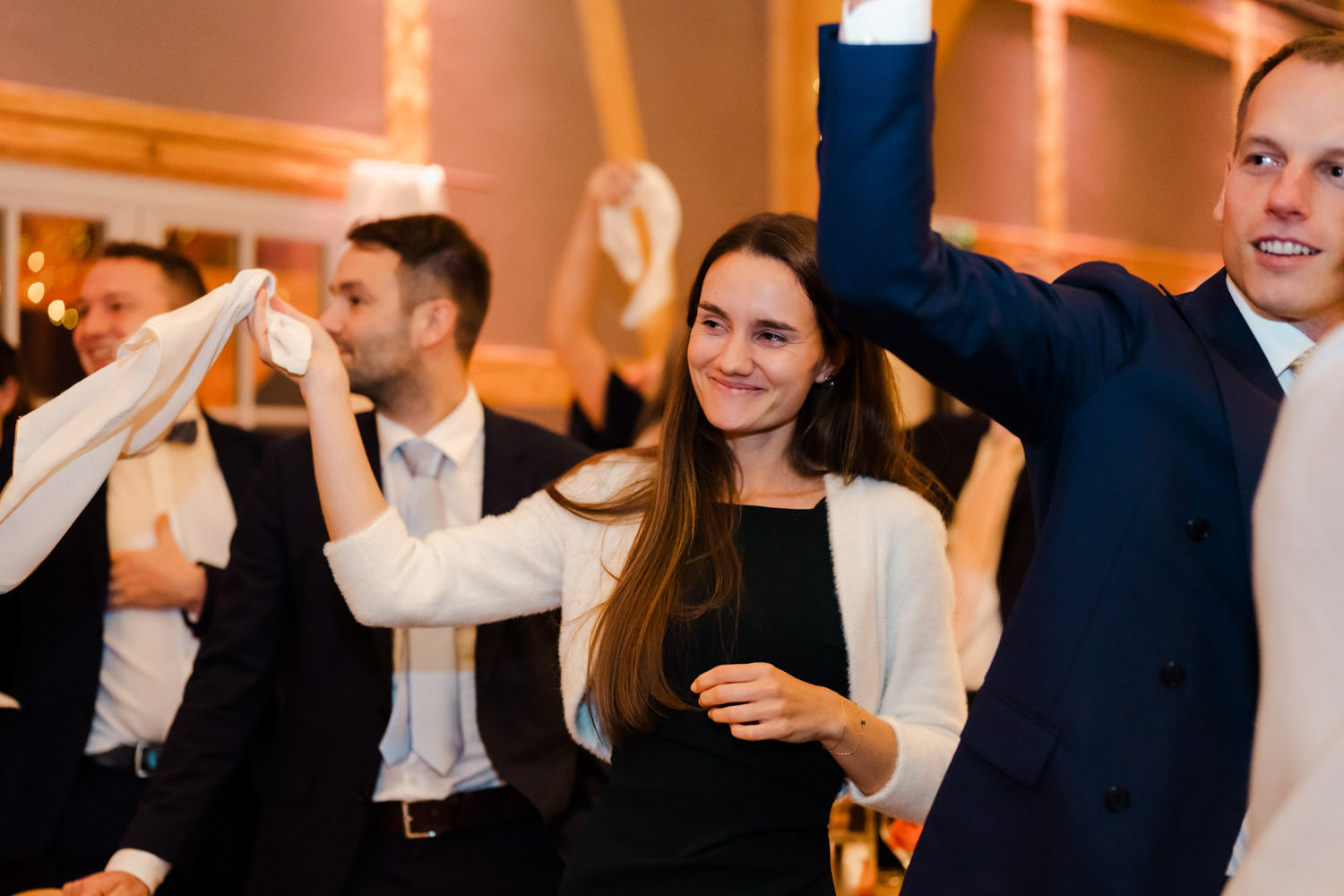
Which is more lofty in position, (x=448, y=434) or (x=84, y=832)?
(x=448, y=434)

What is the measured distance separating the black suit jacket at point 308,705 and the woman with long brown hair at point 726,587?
0.61 metres

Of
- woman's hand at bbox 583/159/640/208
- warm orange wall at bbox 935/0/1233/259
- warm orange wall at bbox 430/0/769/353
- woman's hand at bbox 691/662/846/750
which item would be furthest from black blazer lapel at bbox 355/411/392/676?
warm orange wall at bbox 935/0/1233/259

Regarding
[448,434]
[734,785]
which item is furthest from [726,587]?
[448,434]

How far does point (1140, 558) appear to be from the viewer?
1.18 m

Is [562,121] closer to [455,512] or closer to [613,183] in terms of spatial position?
[613,183]

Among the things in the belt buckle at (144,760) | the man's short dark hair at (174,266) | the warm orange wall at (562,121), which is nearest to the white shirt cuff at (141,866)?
the belt buckle at (144,760)

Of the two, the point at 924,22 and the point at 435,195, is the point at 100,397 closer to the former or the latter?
the point at 924,22

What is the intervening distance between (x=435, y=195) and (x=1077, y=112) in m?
5.41

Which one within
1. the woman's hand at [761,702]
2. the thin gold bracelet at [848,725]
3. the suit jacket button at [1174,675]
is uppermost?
the suit jacket button at [1174,675]

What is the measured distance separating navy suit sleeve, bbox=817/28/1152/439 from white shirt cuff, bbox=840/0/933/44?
0.04ft

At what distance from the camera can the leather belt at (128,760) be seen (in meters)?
2.74

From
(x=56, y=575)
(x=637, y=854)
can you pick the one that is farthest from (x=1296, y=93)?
(x=56, y=575)

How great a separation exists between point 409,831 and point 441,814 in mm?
66

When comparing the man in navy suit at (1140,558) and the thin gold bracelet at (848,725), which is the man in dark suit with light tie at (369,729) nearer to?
the thin gold bracelet at (848,725)
